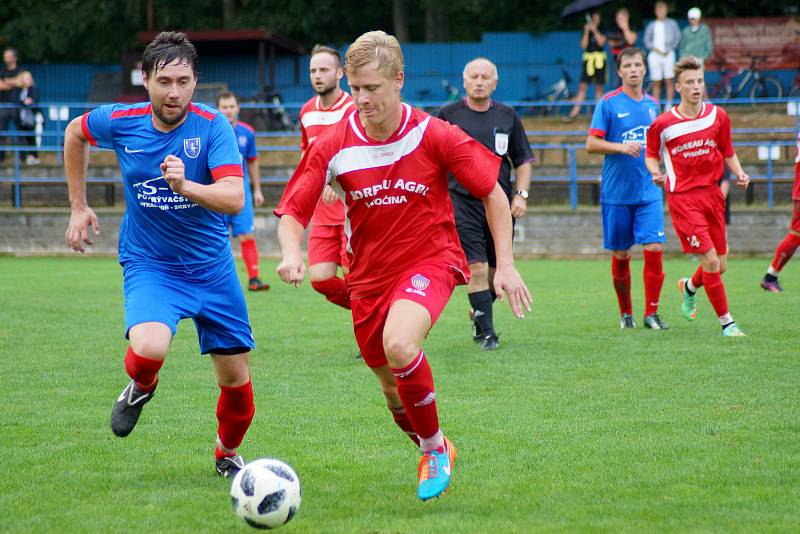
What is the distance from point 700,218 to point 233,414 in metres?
5.70

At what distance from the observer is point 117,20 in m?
36.4

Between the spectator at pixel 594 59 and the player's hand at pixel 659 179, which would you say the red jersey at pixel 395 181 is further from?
the spectator at pixel 594 59

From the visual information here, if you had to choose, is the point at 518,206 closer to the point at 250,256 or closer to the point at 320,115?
the point at 320,115

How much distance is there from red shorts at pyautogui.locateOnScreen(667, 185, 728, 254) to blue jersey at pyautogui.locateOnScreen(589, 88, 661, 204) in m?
0.39

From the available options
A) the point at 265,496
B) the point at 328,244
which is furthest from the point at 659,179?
the point at 265,496

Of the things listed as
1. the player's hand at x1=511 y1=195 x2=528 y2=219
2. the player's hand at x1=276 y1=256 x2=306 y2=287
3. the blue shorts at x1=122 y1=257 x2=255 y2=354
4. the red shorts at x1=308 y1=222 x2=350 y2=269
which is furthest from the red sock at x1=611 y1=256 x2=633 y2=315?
the player's hand at x1=276 y1=256 x2=306 y2=287

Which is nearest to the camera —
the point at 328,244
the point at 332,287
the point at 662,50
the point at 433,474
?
the point at 433,474

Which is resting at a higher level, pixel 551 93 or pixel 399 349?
pixel 551 93

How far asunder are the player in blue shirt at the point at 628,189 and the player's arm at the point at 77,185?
5.80 meters

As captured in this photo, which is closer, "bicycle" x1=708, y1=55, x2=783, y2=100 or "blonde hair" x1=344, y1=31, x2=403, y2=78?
"blonde hair" x1=344, y1=31, x2=403, y2=78

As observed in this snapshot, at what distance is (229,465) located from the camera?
211 inches

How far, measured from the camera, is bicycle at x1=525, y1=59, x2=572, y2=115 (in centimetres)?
2666

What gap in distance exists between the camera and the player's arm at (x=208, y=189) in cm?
471

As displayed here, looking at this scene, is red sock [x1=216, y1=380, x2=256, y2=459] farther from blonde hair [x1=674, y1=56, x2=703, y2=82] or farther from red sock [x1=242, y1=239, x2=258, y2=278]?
red sock [x1=242, y1=239, x2=258, y2=278]
